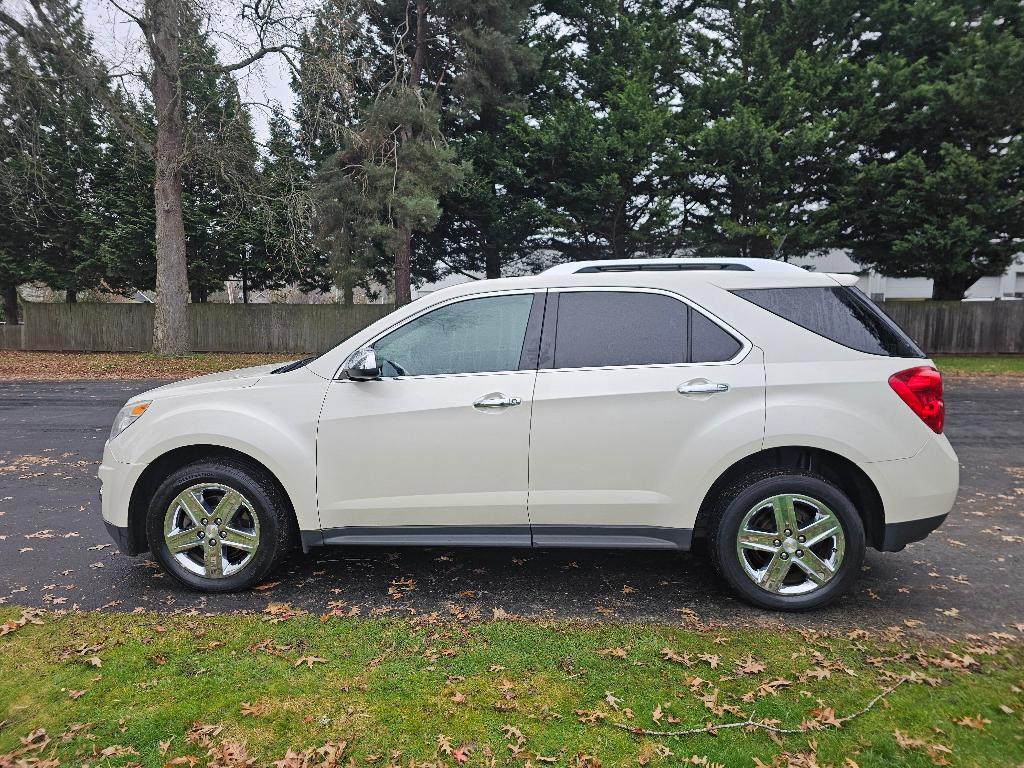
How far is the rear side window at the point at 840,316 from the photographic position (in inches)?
147

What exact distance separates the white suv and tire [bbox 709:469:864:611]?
1 cm

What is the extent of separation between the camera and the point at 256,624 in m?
3.61

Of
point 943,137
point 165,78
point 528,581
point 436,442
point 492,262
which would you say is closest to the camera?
point 436,442

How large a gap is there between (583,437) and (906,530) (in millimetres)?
1904

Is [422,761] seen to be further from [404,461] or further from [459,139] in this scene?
[459,139]

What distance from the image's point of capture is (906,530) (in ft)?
12.0

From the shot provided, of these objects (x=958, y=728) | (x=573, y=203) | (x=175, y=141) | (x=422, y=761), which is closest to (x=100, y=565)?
(x=422, y=761)

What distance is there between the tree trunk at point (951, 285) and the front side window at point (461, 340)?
24.5 metres

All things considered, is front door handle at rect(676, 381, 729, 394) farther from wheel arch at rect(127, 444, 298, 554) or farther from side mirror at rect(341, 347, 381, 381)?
wheel arch at rect(127, 444, 298, 554)

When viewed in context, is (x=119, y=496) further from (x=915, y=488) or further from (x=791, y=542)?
(x=915, y=488)

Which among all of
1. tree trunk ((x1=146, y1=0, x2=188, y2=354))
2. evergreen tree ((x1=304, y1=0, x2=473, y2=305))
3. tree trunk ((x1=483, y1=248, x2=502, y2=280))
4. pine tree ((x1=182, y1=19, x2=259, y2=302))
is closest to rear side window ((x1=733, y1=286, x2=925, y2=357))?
evergreen tree ((x1=304, y1=0, x2=473, y2=305))

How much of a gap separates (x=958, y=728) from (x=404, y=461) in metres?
2.89

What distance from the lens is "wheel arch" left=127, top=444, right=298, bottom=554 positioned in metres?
3.97

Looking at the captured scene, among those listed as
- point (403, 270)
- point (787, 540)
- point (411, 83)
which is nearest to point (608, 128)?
point (411, 83)
